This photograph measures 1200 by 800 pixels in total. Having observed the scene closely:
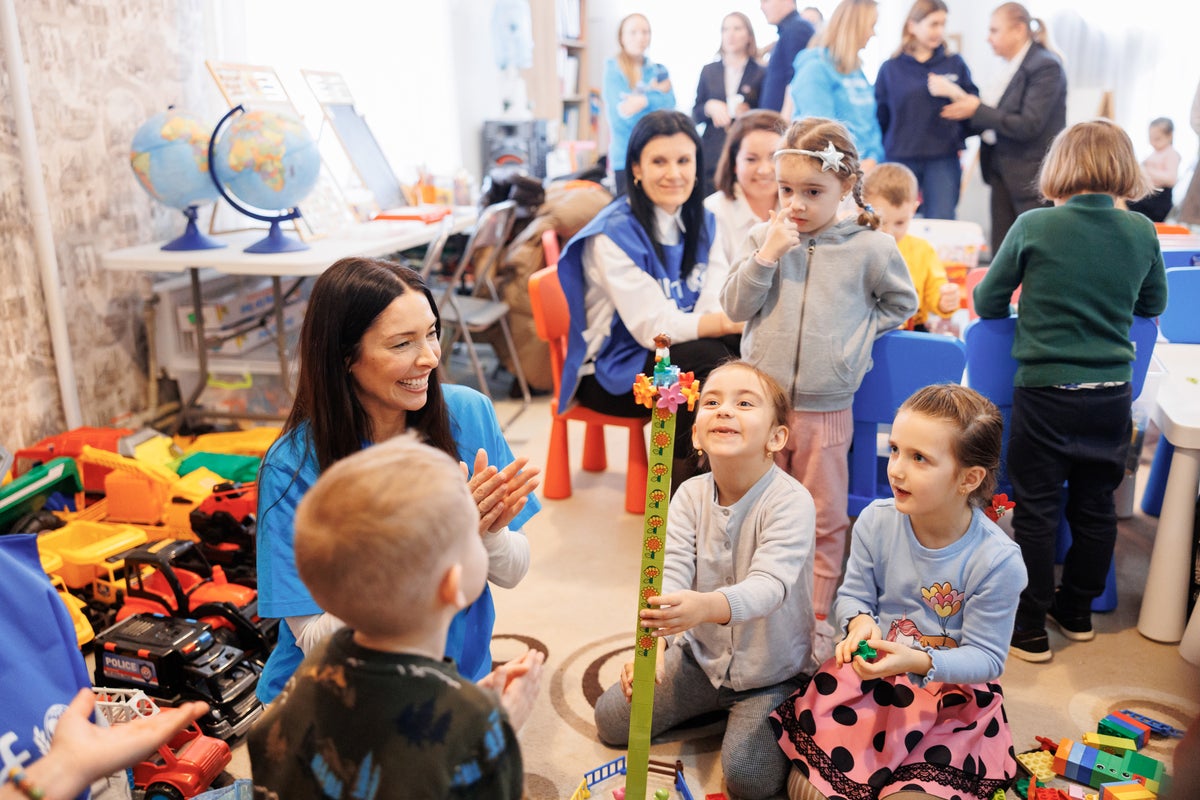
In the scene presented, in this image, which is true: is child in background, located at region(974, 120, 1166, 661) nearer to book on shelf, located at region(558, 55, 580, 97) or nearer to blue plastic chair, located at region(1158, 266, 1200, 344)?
blue plastic chair, located at region(1158, 266, 1200, 344)

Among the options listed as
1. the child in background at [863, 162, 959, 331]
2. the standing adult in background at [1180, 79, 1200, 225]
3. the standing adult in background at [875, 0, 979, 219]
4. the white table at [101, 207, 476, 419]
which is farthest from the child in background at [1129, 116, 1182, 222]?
the white table at [101, 207, 476, 419]

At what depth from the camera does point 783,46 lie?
4543 millimetres

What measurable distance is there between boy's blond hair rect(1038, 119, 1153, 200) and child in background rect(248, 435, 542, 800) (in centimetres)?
170

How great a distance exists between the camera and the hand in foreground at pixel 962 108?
13.4 ft

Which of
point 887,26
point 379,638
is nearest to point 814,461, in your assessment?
point 379,638

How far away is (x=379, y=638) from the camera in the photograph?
0.94 m

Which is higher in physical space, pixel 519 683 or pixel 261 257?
pixel 261 257

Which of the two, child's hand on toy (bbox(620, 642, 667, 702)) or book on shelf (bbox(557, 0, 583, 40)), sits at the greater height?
book on shelf (bbox(557, 0, 583, 40))

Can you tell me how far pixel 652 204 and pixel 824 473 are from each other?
93 cm

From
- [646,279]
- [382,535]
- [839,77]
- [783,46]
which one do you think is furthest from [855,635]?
[783,46]

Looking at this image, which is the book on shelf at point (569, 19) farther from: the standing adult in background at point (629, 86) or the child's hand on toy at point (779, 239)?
the child's hand on toy at point (779, 239)

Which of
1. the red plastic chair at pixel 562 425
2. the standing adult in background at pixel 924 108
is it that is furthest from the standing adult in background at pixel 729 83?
the red plastic chair at pixel 562 425

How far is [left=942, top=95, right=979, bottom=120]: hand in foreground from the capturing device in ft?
13.4

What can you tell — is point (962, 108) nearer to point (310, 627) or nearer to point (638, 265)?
point (638, 265)
